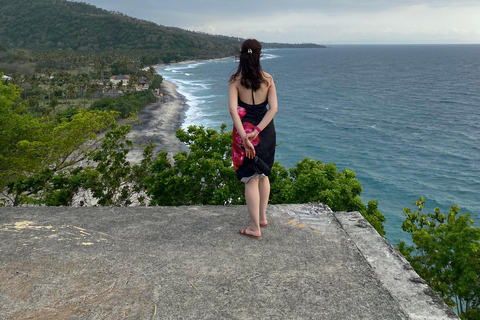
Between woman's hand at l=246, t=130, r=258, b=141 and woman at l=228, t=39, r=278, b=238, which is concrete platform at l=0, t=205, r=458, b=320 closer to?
woman at l=228, t=39, r=278, b=238

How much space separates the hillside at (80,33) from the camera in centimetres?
15438

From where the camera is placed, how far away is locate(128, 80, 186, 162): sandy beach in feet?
110

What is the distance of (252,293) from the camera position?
10.3ft

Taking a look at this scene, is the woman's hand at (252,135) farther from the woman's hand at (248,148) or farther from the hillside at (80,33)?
the hillside at (80,33)

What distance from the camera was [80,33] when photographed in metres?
163

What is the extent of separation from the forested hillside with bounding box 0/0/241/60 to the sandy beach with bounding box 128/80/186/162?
308 feet

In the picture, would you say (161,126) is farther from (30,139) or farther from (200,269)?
(200,269)

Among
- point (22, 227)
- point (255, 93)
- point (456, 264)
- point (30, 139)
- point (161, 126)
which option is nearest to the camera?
point (255, 93)

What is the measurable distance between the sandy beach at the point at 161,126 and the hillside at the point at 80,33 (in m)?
96.3

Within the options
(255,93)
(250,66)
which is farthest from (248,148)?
(250,66)

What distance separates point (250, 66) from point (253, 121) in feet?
1.86

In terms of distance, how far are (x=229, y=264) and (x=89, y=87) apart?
202 ft

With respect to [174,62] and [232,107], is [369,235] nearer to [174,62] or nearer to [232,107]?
[232,107]

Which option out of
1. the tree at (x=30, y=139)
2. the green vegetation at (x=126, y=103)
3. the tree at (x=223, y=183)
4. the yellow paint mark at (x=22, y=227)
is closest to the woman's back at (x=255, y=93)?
the tree at (x=223, y=183)
